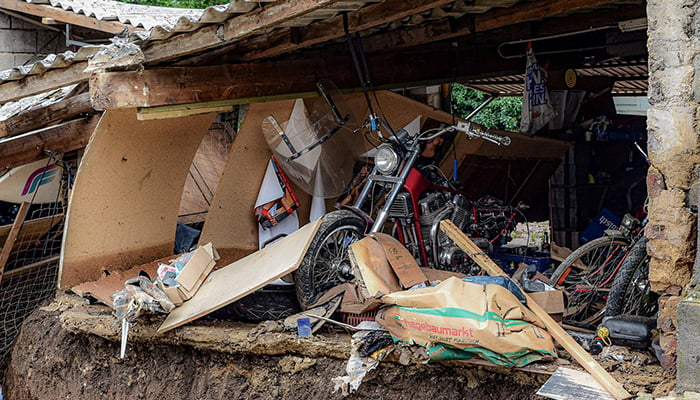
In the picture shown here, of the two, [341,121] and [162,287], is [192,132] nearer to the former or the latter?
[341,121]

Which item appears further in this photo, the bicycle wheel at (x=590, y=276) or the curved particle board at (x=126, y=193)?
the curved particle board at (x=126, y=193)

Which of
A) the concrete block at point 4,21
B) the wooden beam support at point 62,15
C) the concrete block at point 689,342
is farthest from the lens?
the concrete block at point 4,21

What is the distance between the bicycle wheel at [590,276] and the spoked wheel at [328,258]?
60.8 inches

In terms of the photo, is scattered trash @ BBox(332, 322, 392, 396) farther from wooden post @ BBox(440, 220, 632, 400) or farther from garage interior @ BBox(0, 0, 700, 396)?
garage interior @ BBox(0, 0, 700, 396)

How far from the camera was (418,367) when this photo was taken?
177 inches

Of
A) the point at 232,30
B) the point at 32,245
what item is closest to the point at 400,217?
the point at 232,30

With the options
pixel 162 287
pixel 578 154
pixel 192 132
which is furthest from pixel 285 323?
pixel 578 154

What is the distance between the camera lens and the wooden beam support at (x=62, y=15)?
8.56 m

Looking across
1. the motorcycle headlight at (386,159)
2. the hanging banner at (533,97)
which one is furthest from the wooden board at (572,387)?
the hanging banner at (533,97)

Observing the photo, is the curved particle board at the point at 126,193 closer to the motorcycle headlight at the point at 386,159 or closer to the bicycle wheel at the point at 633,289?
the motorcycle headlight at the point at 386,159

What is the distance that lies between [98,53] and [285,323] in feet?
7.79

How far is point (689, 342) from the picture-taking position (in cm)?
320

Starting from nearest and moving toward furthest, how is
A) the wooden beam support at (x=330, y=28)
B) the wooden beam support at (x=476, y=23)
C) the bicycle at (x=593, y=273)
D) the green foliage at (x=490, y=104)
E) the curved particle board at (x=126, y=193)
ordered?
the wooden beam support at (x=330, y=28) → the wooden beam support at (x=476, y=23) → the bicycle at (x=593, y=273) → the curved particle board at (x=126, y=193) → the green foliage at (x=490, y=104)

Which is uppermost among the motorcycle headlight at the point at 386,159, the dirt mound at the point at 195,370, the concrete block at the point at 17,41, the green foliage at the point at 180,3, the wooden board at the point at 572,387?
the green foliage at the point at 180,3
